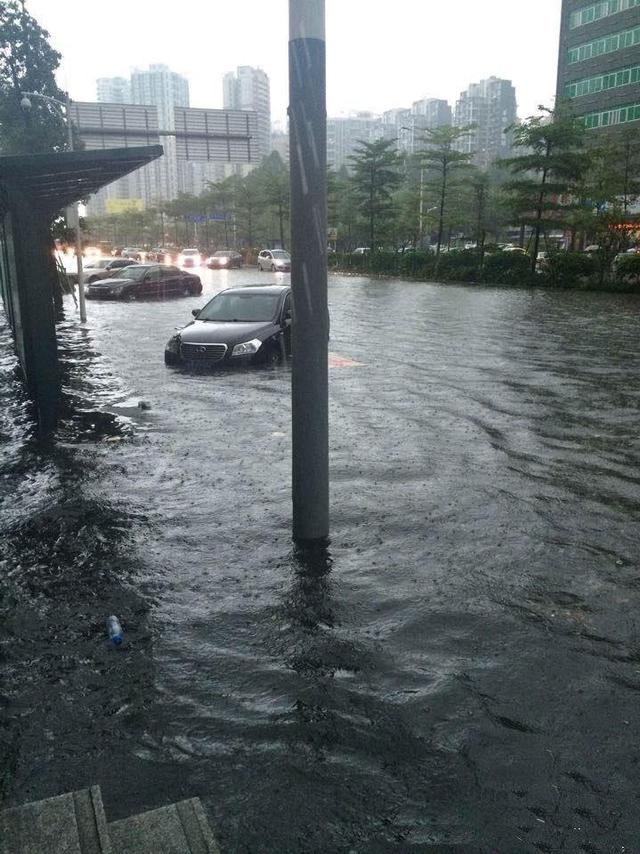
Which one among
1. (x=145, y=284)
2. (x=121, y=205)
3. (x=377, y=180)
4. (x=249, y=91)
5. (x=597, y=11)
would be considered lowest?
(x=145, y=284)

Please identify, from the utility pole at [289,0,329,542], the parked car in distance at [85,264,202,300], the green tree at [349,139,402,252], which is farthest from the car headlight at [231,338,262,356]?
the green tree at [349,139,402,252]

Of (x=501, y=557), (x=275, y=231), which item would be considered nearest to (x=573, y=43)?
(x=275, y=231)

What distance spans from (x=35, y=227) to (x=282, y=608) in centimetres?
576

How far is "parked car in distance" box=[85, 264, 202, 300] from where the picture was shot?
101 feet

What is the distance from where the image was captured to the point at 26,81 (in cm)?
2919

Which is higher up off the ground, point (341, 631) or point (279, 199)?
point (279, 199)

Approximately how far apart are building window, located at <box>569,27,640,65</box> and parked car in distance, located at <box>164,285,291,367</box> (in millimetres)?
63218

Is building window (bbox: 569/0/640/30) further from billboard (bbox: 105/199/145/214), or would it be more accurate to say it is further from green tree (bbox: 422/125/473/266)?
billboard (bbox: 105/199/145/214)

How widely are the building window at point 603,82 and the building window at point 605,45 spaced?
6.31 ft

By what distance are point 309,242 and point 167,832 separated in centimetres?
348

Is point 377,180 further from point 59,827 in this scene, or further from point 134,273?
point 59,827

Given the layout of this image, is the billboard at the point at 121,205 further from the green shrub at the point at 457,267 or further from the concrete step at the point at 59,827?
the concrete step at the point at 59,827

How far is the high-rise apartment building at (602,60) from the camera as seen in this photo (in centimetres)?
6419

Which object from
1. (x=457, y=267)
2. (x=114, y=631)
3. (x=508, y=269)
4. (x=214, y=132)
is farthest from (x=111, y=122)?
(x=114, y=631)
